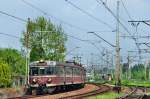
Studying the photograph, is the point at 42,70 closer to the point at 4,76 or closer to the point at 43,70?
the point at 43,70

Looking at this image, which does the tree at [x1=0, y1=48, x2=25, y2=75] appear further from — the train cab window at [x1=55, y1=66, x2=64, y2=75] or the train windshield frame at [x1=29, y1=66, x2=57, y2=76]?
the train windshield frame at [x1=29, y1=66, x2=57, y2=76]

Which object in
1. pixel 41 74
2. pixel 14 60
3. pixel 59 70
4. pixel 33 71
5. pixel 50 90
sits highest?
pixel 14 60

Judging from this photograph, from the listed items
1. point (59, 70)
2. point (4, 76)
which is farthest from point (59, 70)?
point (4, 76)

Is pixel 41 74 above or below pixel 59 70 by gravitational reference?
below

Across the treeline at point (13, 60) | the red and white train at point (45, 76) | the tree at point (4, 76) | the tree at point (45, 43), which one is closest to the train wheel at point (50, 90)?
the red and white train at point (45, 76)

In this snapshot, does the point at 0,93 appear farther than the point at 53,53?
No

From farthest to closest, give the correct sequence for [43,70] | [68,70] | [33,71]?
[68,70], [33,71], [43,70]

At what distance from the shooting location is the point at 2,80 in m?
55.8

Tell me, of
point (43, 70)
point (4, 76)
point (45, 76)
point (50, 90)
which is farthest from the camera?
point (4, 76)

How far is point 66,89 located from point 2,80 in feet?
23.9

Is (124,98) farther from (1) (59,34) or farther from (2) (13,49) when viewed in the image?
(2) (13,49)

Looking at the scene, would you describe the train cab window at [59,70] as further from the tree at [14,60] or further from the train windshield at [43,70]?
the tree at [14,60]

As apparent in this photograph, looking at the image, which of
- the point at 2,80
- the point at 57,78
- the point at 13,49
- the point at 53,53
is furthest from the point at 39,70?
the point at 13,49

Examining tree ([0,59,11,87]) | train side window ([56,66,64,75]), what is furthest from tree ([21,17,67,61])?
train side window ([56,66,64,75])
